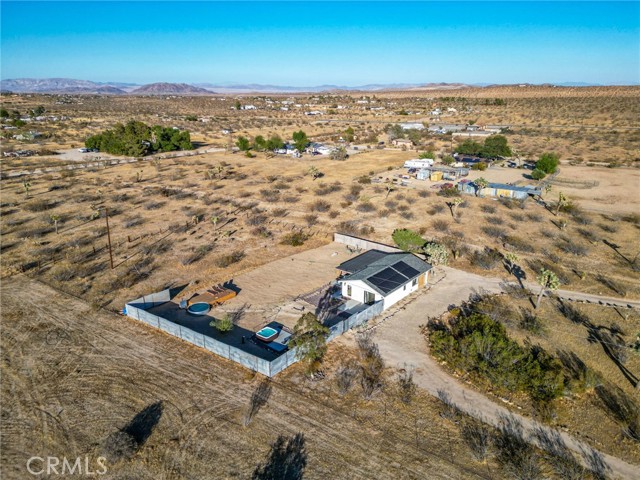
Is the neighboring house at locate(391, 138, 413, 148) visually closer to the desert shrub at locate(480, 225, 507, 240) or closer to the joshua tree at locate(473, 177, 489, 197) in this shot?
the joshua tree at locate(473, 177, 489, 197)

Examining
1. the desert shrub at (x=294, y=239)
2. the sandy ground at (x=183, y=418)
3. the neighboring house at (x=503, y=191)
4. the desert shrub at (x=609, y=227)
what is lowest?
the sandy ground at (x=183, y=418)

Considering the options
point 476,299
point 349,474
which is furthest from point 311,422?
point 476,299

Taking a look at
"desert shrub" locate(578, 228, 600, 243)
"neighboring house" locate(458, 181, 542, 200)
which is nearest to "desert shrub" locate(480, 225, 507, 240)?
"desert shrub" locate(578, 228, 600, 243)

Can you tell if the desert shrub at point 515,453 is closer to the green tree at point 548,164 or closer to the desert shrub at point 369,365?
the desert shrub at point 369,365

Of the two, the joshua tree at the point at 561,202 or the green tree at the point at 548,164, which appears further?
the green tree at the point at 548,164

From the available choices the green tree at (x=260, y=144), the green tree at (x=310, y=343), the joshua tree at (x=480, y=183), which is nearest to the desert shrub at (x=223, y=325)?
the green tree at (x=310, y=343)

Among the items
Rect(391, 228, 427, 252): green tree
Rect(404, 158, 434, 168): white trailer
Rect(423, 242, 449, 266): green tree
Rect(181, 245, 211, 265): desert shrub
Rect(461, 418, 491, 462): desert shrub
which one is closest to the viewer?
Rect(461, 418, 491, 462): desert shrub
